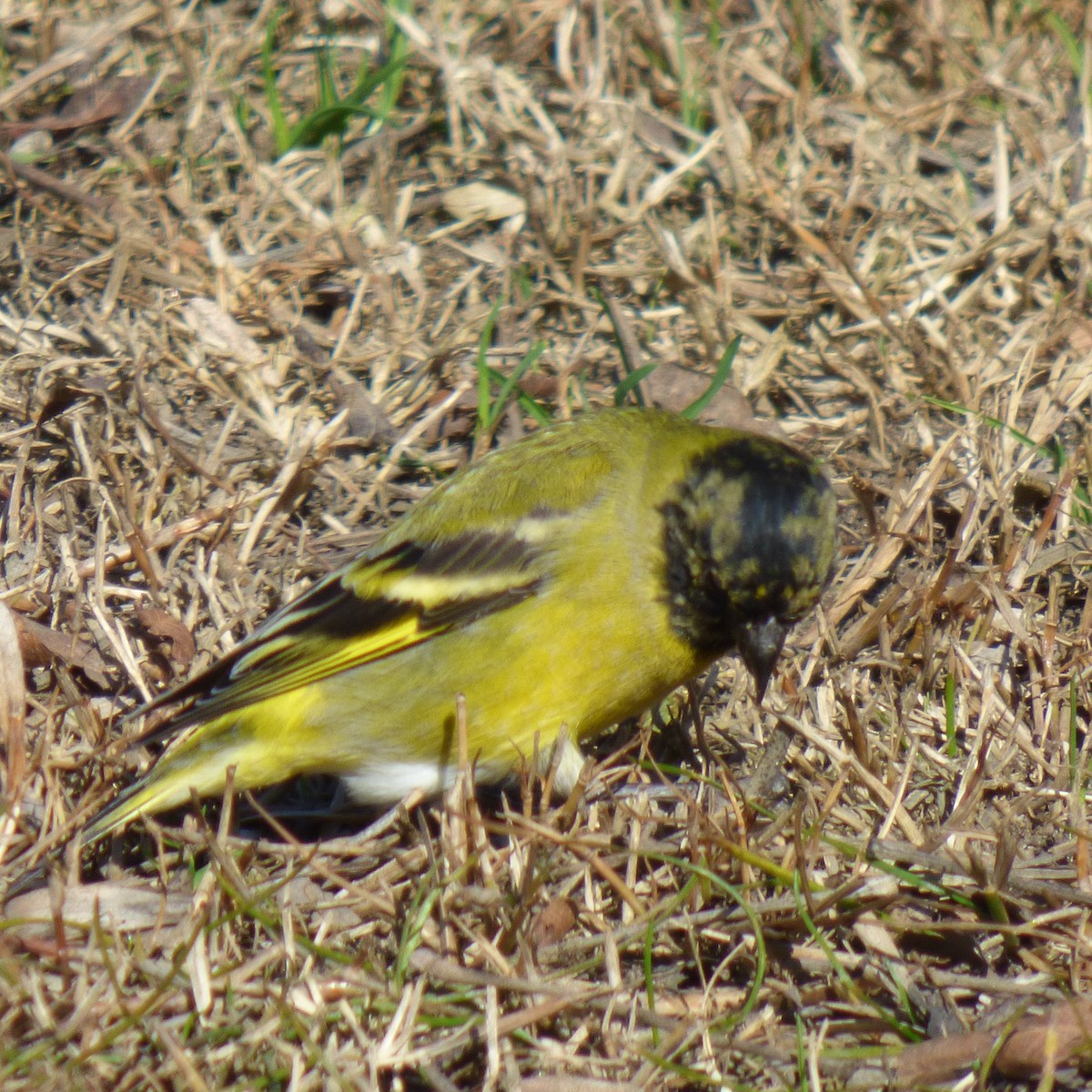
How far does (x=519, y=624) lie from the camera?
13.8 feet

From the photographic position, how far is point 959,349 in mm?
5652

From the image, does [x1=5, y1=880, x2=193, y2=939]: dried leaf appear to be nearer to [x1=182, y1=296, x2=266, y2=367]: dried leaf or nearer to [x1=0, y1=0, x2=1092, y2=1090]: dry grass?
[x1=0, y1=0, x2=1092, y2=1090]: dry grass

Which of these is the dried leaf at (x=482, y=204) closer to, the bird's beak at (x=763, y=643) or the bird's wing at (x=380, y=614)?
the bird's wing at (x=380, y=614)

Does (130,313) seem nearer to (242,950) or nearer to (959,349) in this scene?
(242,950)

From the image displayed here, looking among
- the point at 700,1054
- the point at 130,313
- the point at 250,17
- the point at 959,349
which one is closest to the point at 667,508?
the point at 700,1054

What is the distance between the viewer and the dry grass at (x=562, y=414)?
3514mm

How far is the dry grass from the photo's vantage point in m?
3.51

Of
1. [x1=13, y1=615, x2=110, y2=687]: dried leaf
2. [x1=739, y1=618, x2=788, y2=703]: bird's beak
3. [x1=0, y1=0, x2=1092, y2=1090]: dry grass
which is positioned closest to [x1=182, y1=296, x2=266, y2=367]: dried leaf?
[x1=0, y1=0, x2=1092, y2=1090]: dry grass

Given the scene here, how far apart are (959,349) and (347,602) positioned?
2793 millimetres

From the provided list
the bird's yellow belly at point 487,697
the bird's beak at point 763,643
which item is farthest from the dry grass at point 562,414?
the bird's beak at point 763,643

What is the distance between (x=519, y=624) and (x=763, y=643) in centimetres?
73

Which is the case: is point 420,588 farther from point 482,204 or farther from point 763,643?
point 482,204

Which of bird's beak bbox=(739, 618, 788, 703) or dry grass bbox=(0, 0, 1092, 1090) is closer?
dry grass bbox=(0, 0, 1092, 1090)

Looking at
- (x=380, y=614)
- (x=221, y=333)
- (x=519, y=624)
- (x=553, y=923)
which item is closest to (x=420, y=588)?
(x=380, y=614)
